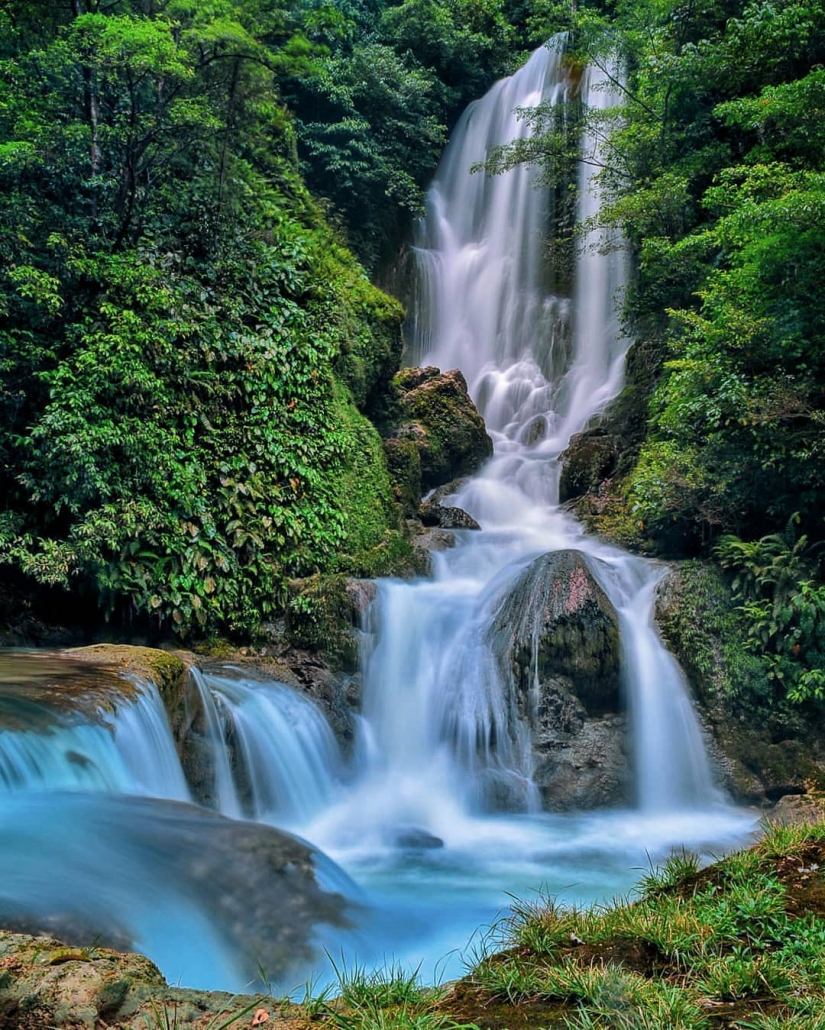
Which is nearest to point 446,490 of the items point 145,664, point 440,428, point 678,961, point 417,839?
point 440,428

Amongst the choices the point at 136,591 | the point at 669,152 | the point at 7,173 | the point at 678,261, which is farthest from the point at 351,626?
the point at 669,152

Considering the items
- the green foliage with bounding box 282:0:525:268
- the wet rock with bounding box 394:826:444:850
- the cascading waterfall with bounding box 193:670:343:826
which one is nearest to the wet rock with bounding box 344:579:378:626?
the cascading waterfall with bounding box 193:670:343:826

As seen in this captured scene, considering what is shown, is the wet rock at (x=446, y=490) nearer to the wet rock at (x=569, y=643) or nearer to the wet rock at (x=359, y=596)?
the wet rock at (x=359, y=596)

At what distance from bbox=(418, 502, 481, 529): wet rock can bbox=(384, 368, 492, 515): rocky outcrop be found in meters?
1.36

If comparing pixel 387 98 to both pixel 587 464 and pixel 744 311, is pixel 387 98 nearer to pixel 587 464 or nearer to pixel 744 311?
pixel 587 464

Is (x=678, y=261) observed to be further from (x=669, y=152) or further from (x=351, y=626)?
(x=351, y=626)

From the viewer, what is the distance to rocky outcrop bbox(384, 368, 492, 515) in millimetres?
15164

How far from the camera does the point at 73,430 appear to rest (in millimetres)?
8500

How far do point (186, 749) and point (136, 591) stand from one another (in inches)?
104

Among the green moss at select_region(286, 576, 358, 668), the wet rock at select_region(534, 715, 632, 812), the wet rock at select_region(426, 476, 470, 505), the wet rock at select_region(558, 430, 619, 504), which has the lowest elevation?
the wet rock at select_region(534, 715, 632, 812)

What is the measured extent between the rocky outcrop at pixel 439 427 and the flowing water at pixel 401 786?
563mm

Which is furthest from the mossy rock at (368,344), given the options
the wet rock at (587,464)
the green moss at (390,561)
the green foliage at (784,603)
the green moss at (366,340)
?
the green foliage at (784,603)

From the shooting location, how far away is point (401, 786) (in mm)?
8438

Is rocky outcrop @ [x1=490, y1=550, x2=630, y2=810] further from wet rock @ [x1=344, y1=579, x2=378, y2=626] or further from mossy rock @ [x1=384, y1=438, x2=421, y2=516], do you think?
mossy rock @ [x1=384, y1=438, x2=421, y2=516]
